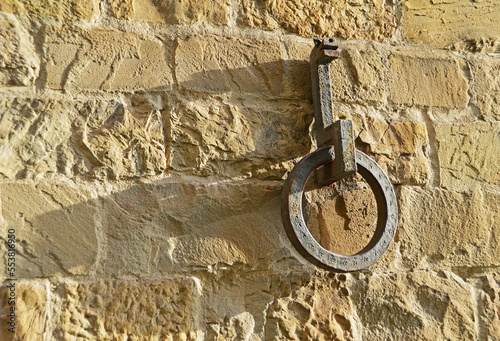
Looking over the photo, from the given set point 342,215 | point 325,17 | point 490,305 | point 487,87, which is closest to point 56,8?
point 325,17

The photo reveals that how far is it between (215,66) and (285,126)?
1.00ft

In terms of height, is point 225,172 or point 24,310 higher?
point 225,172

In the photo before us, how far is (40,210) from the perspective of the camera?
1.55 metres

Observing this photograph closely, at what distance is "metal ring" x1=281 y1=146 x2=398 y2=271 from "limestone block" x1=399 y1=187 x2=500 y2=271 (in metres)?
0.24

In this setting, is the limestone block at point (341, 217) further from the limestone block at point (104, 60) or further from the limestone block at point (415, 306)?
the limestone block at point (104, 60)

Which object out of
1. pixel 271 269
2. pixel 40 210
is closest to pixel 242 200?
pixel 271 269

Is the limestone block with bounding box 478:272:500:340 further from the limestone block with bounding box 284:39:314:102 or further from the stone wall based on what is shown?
the limestone block with bounding box 284:39:314:102

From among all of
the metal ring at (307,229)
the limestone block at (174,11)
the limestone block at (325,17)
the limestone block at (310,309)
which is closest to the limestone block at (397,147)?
the metal ring at (307,229)

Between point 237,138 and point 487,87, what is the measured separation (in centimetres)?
101

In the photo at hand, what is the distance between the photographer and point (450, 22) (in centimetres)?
203

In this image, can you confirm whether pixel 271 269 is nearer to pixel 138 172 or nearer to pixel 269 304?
pixel 269 304

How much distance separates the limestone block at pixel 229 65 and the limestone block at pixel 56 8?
302 mm

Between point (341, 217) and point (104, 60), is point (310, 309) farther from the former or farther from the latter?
point (104, 60)

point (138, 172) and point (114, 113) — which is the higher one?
point (114, 113)
